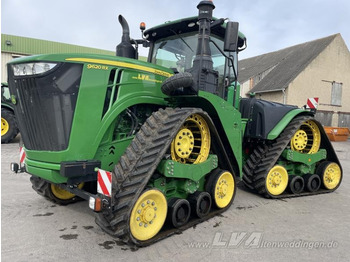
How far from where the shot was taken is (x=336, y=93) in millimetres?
22594

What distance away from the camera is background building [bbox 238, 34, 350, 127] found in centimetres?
2095

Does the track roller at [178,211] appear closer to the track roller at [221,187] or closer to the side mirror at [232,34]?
the track roller at [221,187]

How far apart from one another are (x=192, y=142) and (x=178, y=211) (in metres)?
0.92

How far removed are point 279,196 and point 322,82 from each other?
65.9 ft

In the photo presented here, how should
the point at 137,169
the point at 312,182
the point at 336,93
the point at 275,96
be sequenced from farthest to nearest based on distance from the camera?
the point at 336,93, the point at 275,96, the point at 312,182, the point at 137,169

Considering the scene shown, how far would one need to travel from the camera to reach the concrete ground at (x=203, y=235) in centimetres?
299

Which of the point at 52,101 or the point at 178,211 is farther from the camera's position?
the point at 178,211

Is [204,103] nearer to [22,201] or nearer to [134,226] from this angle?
[134,226]

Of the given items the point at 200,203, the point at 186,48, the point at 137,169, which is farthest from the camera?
the point at 186,48

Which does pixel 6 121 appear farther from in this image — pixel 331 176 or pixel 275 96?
pixel 275 96

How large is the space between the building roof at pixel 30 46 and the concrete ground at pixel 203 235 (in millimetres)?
21745

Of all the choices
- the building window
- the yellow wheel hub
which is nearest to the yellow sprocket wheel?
the yellow wheel hub

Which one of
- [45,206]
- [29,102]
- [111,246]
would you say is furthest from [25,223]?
[29,102]

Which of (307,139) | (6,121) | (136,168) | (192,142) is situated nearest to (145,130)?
(136,168)
